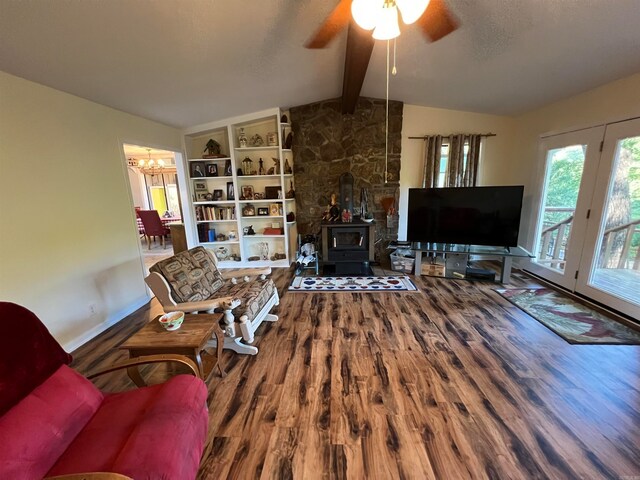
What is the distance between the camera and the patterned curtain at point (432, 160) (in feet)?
14.4

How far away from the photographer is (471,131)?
4.45 m

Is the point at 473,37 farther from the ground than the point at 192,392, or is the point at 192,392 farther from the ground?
the point at 473,37

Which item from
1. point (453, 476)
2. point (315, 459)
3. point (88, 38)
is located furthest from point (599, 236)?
point (88, 38)

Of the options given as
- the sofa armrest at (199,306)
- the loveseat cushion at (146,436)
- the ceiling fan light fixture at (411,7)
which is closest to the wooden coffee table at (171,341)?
the sofa armrest at (199,306)

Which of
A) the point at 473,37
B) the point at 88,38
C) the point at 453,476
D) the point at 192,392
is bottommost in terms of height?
the point at 453,476

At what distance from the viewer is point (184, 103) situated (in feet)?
10.6

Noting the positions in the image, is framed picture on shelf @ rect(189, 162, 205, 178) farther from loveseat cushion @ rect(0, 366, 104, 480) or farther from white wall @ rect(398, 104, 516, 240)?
loveseat cushion @ rect(0, 366, 104, 480)

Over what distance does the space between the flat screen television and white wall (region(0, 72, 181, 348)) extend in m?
3.91

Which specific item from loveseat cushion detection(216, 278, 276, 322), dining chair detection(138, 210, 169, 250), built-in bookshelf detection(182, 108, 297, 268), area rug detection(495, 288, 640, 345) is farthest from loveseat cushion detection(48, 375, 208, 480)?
dining chair detection(138, 210, 169, 250)

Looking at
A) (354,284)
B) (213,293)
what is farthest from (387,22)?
(354,284)

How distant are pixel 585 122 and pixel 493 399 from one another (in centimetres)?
342

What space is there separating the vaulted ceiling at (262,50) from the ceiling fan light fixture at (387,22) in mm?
656

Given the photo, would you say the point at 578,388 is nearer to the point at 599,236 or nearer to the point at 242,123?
the point at 599,236

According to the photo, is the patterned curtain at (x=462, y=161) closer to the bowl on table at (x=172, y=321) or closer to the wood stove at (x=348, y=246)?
the wood stove at (x=348, y=246)
